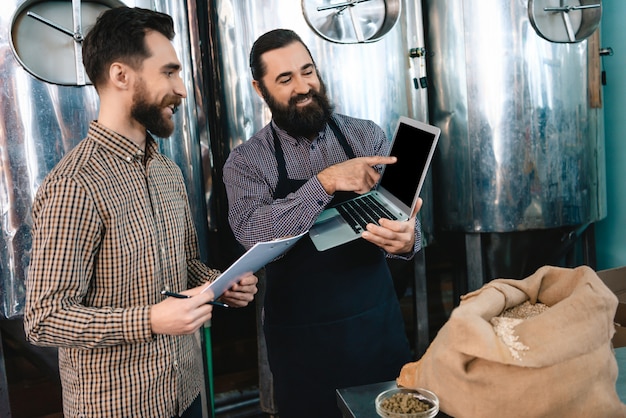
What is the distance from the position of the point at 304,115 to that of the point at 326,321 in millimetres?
645

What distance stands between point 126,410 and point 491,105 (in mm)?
2042

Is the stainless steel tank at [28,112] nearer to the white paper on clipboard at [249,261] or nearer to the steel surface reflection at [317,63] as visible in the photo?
the steel surface reflection at [317,63]

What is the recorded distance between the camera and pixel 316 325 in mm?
1879

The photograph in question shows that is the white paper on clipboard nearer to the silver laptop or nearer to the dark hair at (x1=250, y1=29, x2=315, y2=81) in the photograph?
the silver laptop

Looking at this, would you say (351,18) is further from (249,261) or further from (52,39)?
(249,261)

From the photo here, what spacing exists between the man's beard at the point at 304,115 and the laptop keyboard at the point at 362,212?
265mm

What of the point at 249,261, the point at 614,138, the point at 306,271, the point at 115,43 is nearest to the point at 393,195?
the point at 306,271

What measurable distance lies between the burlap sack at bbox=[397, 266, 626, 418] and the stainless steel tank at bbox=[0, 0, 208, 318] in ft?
5.25

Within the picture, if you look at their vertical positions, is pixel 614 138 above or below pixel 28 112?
below

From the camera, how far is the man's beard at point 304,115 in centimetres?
192

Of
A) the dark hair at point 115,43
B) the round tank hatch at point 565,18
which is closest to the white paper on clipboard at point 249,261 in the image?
the dark hair at point 115,43

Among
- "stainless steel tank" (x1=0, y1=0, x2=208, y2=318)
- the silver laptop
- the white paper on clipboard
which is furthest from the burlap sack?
"stainless steel tank" (x1=0, y1=0, x2=208, y2=318)

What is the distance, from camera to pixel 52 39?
6.93 feet

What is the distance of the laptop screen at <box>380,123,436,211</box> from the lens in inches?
62.6
